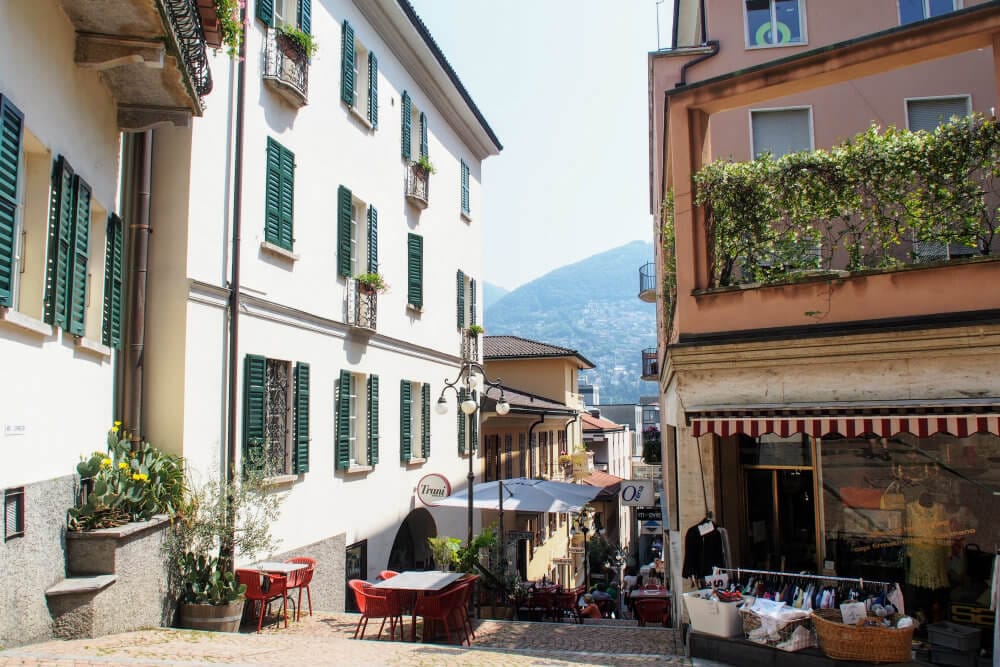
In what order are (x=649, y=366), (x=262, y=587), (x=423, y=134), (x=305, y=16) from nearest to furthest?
(x=262, y=587) → (x=305, y=16) → (x=423, y=134) → (x=649, y=366)

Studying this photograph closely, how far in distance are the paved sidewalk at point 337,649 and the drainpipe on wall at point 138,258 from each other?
9.97ft

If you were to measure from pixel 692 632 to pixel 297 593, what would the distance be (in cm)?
617

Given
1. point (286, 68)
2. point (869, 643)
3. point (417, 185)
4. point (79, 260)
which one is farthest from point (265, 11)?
point (869, 643)

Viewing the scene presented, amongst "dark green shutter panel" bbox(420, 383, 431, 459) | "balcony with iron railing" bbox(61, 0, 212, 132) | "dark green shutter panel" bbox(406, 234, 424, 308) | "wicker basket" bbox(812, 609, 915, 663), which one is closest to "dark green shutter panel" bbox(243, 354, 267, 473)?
"balcony with iron railing" bbox(61, 0, 212, 132)

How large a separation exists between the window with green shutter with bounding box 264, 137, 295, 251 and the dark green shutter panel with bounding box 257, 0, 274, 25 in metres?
1.76

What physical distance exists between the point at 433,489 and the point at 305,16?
872 cm

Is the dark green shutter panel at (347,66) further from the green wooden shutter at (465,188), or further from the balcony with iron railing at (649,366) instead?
the balcony with iron railing at (649,366)

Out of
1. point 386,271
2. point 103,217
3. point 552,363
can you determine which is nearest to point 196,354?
point 103,217

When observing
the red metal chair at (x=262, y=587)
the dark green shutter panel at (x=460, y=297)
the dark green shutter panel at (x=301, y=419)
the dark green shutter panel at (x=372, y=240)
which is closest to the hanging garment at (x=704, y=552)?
the red metal chair at (x=262, y=587)

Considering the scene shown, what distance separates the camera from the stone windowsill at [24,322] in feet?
20.7

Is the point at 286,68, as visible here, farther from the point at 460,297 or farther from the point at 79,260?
the point at 460,297

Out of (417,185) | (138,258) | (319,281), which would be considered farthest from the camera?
(417,185)

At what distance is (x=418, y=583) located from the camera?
1050cm

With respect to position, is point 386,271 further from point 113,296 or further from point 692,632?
point 692,632
